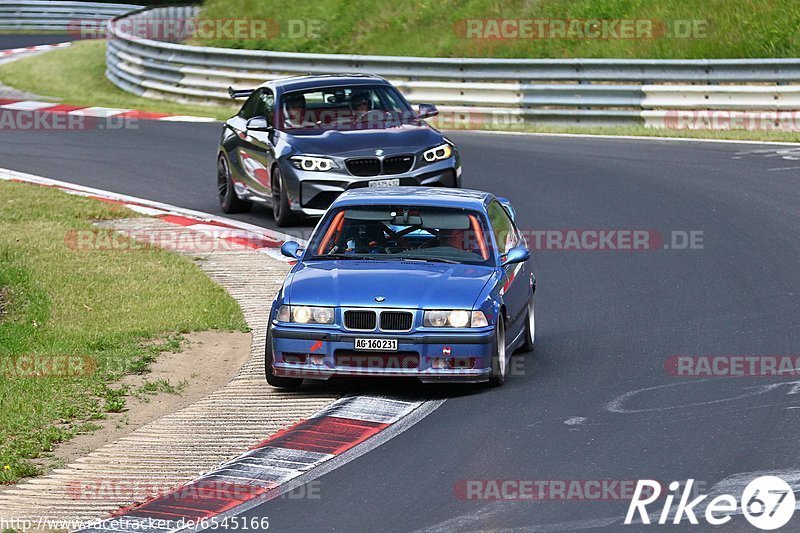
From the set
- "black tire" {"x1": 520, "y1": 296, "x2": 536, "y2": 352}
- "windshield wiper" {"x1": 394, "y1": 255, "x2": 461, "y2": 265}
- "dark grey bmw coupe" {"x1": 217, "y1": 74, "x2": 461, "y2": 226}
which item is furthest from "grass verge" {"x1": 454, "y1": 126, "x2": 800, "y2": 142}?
"windshield wiper" {"x1": 394, "y1": 255, "x2": 461, "y2": 265}

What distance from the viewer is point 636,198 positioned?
19.1 meters

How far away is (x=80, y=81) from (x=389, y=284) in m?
27.1

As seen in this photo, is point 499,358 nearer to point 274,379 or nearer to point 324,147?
point 274,379

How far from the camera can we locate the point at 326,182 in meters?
17.3

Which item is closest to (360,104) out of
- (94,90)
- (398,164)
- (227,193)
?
(398,164)

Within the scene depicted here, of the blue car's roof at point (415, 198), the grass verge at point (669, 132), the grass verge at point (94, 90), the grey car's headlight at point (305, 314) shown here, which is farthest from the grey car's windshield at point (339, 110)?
the grey car's headlight at point (305, 314)

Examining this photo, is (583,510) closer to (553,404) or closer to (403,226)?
(553,404)

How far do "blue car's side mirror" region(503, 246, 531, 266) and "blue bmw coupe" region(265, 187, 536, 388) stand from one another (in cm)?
1

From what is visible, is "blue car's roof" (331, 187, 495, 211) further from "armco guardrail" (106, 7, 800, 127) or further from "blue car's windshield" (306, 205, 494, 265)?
→ "armco guardrail" (106, 7, 800, 127)

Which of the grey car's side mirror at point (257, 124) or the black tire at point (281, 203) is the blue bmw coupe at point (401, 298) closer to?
the black tire at point (281, 203)

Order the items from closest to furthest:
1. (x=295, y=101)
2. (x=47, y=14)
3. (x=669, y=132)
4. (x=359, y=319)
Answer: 1. (x=359, y=319)
2. (x=295, y=101)
3. (x=669, y=132)
4. (x=47, y=14)

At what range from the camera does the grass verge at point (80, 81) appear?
30.7 meters

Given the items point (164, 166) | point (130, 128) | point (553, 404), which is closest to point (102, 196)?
point (164, 166)

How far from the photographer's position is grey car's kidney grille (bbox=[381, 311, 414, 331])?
10.4 metres
